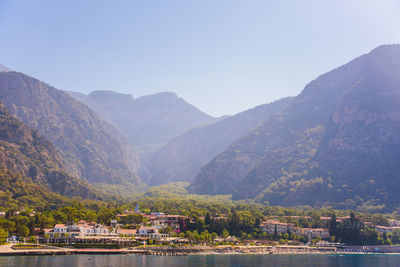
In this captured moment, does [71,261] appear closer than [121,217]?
Yes

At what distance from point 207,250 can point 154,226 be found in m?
29.9

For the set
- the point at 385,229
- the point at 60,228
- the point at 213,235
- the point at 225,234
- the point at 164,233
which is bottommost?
the point at 213,235

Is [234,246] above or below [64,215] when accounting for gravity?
below

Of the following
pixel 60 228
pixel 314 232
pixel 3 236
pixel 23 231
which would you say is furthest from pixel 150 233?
pixel 314 232

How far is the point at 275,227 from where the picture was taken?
18512 cm

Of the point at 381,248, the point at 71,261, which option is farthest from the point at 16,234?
the point at 381,248

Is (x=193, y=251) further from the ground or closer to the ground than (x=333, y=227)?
closer to the ground

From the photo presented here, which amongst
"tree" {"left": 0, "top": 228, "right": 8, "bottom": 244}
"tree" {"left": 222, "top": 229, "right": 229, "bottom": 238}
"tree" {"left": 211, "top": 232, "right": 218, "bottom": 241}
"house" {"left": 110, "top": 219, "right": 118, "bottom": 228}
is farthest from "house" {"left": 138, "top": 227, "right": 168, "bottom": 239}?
"tree" {"left": 0, "top": 228, "right": 8, "bottom": 244}

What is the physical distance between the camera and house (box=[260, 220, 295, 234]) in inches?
7210

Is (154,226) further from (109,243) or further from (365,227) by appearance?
(365,227)

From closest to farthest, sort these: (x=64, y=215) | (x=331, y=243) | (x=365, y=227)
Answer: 1. (x=64, y=215)
2. (x=331, y=243)
3. (x=365, y=227)

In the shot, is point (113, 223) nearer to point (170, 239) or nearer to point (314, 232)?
point (170, 239)

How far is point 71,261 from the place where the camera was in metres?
107

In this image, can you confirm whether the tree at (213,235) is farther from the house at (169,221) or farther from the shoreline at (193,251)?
the house at (169,221)
